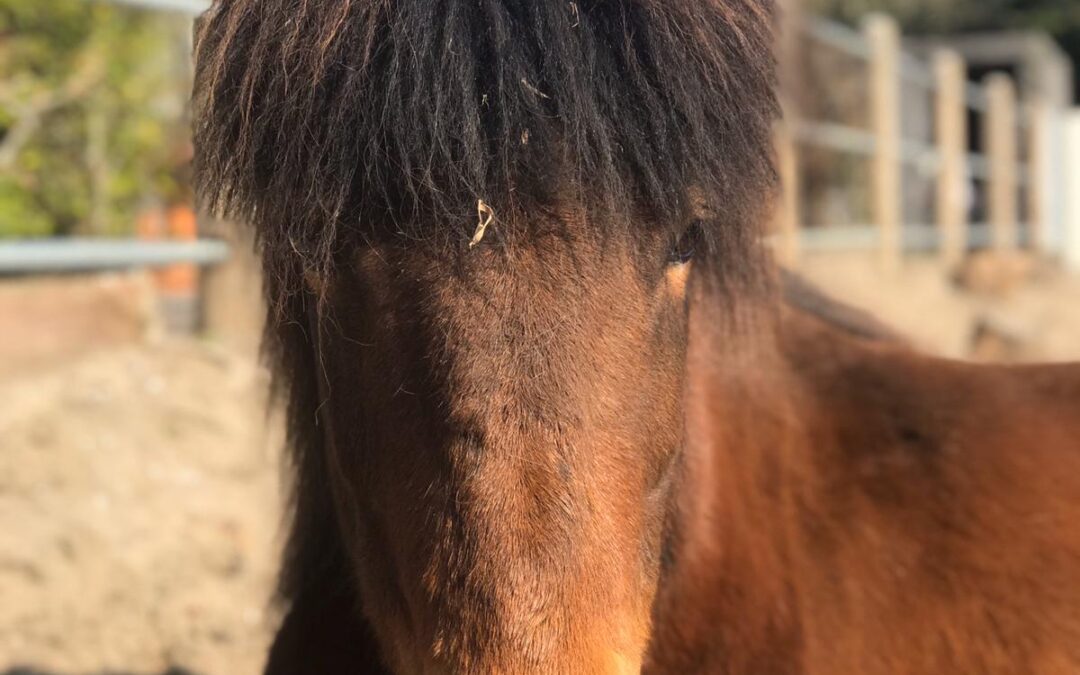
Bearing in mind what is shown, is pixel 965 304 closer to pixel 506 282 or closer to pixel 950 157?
pixel 950 157

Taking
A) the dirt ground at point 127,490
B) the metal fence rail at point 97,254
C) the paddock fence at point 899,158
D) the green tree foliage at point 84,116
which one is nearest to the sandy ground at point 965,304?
the paddock fence at point 899,158

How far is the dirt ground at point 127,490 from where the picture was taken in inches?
132

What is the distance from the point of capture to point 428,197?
141cm

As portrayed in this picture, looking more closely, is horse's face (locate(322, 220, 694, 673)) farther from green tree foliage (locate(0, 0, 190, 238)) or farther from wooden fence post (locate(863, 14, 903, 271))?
wooden fence post (locate(863, 14, 903, 271))

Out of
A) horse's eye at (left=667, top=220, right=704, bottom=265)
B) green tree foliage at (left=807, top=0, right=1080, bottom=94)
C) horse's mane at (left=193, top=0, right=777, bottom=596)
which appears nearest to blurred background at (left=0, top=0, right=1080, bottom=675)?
horse's eye at (left=667, top=220, right=704, bottom=265)

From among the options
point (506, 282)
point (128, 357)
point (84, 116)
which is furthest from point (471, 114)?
point (84, 116)

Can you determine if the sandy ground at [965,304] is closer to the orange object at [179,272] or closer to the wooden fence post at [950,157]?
the wooden fence post at [950,157]

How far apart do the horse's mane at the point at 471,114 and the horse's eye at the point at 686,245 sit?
0.14 ft

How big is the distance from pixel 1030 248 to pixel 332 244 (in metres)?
18.3

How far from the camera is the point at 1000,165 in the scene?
52.1ft

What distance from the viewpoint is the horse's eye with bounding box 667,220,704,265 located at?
1.56 metres

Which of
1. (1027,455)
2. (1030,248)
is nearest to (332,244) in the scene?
(1027,455)

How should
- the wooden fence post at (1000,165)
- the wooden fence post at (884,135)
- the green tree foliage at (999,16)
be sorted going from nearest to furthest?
the wooden fence post at (884,135) < the wooden fence post at (1000,165) < the green tree foliage at (999,16)

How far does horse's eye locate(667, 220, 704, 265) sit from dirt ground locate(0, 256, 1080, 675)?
1.60m
